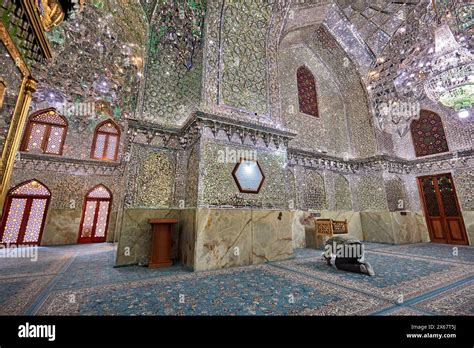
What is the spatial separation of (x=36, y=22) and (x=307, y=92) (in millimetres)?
8857

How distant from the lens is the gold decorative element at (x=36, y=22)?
2201 mm

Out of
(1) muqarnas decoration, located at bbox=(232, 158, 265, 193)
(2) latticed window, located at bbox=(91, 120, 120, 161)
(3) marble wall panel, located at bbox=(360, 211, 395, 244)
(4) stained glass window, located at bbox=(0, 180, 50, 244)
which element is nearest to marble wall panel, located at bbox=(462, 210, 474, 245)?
(3) marble wall panel, located at bbox=(360, 211, 395, 244)

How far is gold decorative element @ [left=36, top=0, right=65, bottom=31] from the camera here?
2958 mm

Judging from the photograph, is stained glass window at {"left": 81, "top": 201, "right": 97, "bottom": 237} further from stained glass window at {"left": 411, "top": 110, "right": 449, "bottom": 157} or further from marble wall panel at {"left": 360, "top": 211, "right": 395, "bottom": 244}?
stained glass window at {"left": 411, "top": 110, "right": 449, "bottom": 157}

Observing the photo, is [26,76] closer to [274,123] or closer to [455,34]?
[274,123]

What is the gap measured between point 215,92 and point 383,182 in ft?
24.5

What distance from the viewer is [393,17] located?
803cm

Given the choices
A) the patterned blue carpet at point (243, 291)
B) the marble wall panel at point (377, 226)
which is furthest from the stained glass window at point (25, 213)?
the marble wall panel at point (377, 226)

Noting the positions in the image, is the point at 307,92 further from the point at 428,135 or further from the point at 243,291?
the point at 243,291

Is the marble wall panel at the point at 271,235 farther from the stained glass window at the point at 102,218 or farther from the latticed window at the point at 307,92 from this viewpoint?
the stained glass window at the point at 102,218

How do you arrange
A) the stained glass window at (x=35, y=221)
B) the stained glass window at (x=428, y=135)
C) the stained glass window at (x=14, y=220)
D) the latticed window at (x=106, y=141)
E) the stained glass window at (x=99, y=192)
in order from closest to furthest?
the stained glass window at (x=14, y=220), the stained glass window at (x=35, y=221), the stained glass window at (x=428, y=135), the stained glass window at (x=99, y=192), the latticed window at (x=106, y=141)

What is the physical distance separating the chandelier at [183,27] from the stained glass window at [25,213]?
8707mm

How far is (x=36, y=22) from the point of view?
239cm
